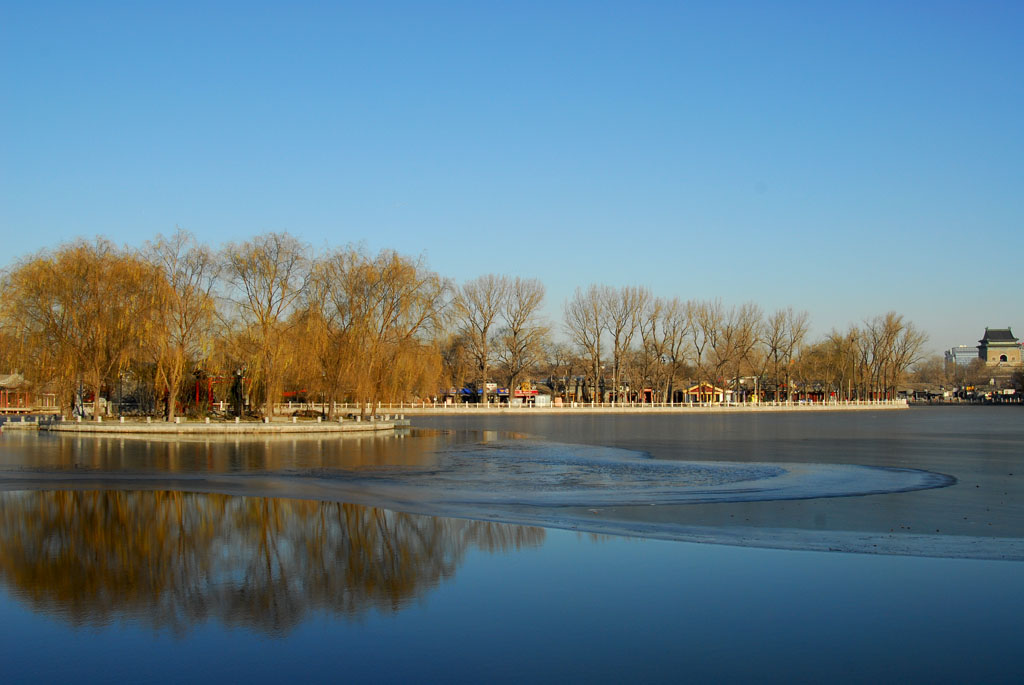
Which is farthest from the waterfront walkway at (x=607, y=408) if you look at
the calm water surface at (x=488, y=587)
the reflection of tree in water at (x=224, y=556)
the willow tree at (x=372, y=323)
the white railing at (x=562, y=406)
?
the calm water surface at (x=488, y=587)

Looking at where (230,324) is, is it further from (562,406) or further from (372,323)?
(562,406)

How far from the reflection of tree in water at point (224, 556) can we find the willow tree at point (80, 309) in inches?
1027

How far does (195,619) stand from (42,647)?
1.33 metres

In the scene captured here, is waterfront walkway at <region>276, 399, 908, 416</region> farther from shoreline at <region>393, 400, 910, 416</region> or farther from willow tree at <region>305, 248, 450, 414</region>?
willow tree at <region>305, 248, 450, 414</region>

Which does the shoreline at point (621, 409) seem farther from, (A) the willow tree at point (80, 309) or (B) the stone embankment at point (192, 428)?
(A) the willow tree at point (80, 309)

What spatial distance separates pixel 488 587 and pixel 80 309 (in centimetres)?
3699

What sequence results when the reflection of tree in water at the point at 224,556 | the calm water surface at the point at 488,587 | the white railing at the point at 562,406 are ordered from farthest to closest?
the white railing at the point at 562,406 < the reflection of tree in water at the point at 224,556 < the calm water surface at the point at 488,587

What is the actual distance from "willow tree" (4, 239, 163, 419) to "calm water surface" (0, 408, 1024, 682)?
22.9 metres

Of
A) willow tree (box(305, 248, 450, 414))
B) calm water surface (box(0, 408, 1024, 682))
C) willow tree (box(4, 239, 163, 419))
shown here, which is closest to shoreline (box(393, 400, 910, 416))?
willow tree (box(305, 248, 450, 414))

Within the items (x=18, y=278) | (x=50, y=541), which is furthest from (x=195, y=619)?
(x=18, y=278)

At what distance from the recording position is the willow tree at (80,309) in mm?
40688

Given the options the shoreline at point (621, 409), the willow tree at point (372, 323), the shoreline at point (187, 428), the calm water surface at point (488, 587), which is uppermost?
the willow tree at point (372, 323)

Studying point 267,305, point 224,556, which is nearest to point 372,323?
point 267,305

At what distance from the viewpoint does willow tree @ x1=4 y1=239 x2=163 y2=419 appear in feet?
133
